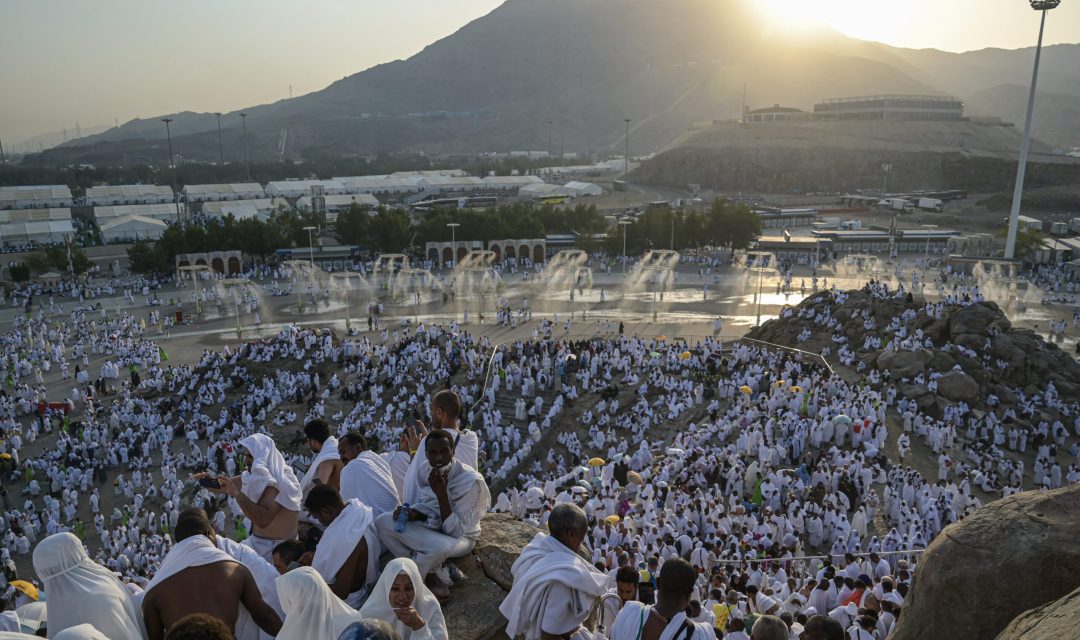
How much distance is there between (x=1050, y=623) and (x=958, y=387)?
17.4 m

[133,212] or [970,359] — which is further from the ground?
[133,212]

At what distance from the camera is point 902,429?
16.9 meters

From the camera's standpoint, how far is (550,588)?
3.86 meters

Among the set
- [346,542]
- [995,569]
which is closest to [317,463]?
[346,542]

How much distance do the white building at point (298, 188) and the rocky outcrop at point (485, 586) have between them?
238 ft

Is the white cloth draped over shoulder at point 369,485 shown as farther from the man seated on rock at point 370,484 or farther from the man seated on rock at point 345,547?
the man seated on rock at point 345,547

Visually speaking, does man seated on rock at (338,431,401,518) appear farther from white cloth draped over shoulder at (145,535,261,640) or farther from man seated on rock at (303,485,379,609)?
white cloth draped over shoulder at (145,535,261,640)

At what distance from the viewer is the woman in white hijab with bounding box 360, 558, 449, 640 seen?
11.4ft

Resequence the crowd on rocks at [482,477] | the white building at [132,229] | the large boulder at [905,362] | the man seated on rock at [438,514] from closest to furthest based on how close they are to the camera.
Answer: the crowd on rocks at [482,477]
the man seated on rock at [438,514]
the large boulder at [905,362]
the white building at [132,229]

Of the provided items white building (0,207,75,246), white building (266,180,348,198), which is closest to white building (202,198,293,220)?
white building (266,180,348,198)

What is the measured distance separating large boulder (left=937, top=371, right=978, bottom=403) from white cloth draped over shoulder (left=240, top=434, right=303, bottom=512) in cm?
1839

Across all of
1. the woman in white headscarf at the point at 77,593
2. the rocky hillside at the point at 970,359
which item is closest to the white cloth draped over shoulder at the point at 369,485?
the woman in white headscarf at the point at 77,593

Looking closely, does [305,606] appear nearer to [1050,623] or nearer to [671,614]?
[671,614]

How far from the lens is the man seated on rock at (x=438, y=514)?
14.7 ft
